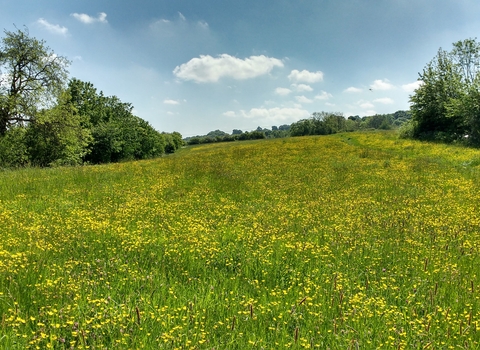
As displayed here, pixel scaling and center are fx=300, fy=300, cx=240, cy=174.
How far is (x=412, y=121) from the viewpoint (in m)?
40.8

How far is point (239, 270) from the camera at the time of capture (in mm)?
5867

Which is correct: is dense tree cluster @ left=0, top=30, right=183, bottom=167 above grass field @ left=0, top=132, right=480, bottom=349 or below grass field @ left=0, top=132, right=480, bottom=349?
above

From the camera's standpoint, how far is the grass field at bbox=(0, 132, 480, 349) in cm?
374

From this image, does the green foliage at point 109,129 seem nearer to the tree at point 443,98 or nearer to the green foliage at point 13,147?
the green foliage at point 13,147

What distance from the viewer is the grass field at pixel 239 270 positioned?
3.74m

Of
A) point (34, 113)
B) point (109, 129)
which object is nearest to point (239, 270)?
point (34, 113)

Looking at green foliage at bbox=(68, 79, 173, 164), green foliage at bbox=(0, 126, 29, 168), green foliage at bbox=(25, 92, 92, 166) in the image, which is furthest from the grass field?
green foliage at bbox=(68, 79, 173, 164)

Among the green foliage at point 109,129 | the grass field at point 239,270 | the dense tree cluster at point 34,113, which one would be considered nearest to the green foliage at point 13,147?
the dense tree cluster at point 34,113

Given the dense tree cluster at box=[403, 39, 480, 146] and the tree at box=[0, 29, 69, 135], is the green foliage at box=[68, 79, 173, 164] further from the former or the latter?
the dense tree cluster at box=[403, 39, 480, 146]

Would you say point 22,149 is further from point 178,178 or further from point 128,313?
point 128,313

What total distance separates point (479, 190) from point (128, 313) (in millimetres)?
14823

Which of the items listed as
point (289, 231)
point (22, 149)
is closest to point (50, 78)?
point (22, 149)

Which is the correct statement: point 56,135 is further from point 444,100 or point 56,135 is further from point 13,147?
point 444,100

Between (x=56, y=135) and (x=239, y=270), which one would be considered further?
(x=56, y=135)
